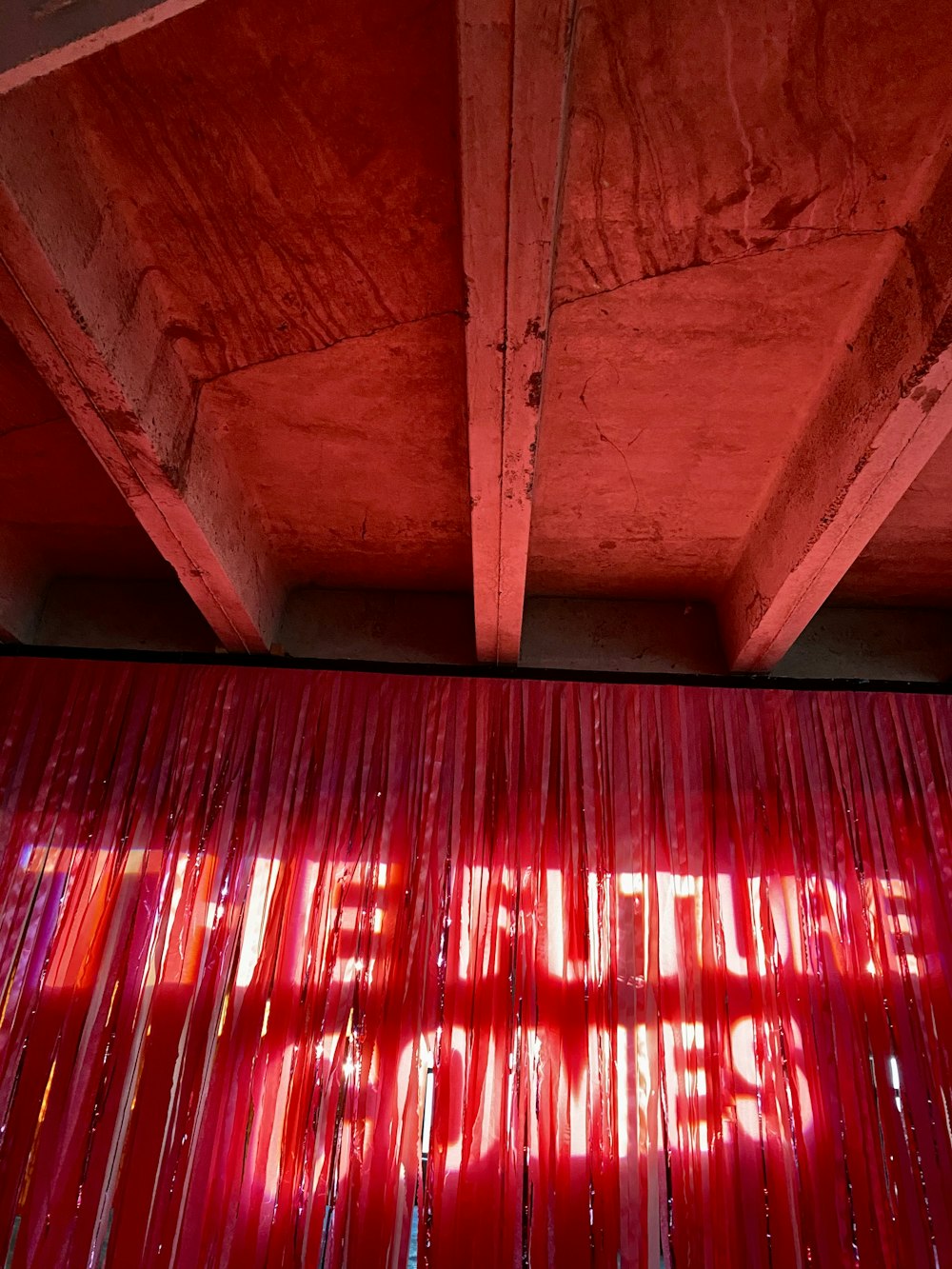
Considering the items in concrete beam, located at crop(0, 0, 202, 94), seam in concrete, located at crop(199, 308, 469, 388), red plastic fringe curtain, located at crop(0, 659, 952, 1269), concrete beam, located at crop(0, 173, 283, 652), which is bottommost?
red plastic fringe curtain, located at crop(0, 659, 952, 1269)

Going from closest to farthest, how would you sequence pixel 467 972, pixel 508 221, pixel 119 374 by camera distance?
1. pixel 508 221
2. pixel 119 374
3. pixel 467 972

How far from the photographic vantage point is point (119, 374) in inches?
118

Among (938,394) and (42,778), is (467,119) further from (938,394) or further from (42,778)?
(42,778)

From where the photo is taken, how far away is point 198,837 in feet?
14.7

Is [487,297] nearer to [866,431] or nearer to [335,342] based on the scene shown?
[335,342]

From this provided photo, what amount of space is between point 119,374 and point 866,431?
2.73 metres

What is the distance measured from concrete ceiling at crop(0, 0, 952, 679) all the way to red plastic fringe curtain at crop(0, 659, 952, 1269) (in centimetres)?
58

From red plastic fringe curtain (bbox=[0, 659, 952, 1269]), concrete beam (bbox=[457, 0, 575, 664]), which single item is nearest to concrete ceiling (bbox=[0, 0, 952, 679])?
concrete beam (bbox=[457, 0, 575, 664])

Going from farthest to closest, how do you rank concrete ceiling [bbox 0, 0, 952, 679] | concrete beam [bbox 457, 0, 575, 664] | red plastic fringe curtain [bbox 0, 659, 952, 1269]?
red plastic fringe curtain [bbox 0, 659, 952, 1269] < concrete ceiling [bbox 0, 0, 952, 679] < concrete beam [bbox 457, 0, 575, 664]

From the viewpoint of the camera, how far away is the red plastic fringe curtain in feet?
12.0

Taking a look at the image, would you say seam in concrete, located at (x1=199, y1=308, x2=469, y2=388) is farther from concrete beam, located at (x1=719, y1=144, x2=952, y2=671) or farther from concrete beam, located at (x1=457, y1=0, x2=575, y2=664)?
concrete beam, located at (x1=719, y1=144, x2=952, y2=671)

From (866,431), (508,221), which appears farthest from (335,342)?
(866,431)

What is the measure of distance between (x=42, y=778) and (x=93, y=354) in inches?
106

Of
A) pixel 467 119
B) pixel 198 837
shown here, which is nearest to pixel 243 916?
pixel 198 837
